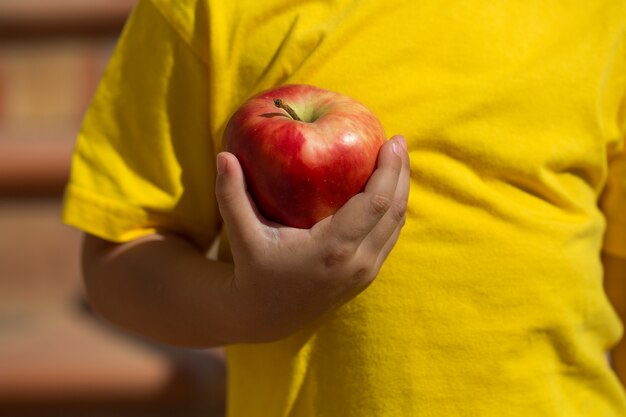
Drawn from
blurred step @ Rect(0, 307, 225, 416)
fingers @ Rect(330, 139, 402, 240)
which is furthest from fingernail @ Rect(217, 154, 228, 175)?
blurred step @ Rect(0, 307, 225, 416)

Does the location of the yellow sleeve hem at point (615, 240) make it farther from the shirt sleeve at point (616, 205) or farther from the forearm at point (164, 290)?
the forearm at point (164, 290)

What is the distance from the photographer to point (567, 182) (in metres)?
0.97

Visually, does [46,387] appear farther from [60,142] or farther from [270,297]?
[270,297]

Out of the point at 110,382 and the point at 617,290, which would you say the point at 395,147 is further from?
the point at 110,382

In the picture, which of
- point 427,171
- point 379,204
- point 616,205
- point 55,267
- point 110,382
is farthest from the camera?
A: point 55,267

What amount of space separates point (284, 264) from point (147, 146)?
0.86ft

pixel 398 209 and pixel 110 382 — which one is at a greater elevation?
pixel 398 209

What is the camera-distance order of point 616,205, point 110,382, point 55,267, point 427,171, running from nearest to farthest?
point 427,171 < point 616,205 < point 110,382 < point 55,267

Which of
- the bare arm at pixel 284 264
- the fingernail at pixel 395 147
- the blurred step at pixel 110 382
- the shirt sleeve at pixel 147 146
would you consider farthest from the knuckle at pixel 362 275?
the blurred step at pixel 110 382

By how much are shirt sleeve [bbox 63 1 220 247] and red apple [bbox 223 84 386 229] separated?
0.13 m

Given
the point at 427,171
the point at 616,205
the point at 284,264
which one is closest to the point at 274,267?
the point at 284,264

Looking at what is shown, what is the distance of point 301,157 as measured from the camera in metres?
0.79

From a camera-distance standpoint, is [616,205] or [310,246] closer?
[310,246]

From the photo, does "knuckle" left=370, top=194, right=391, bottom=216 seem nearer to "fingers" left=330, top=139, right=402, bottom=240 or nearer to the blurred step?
"fingers" left=330, top=139, right=402, bottom=240
